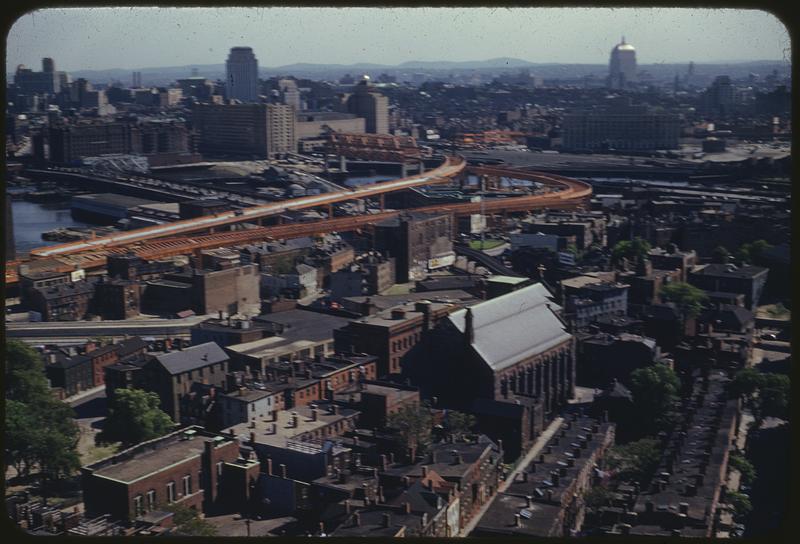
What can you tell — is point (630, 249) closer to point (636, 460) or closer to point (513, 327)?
point (513, 327)

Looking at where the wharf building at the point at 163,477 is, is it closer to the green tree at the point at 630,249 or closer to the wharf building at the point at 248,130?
the green tree at the point at 630,249

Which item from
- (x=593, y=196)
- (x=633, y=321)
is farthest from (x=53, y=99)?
(x=633, y=321)

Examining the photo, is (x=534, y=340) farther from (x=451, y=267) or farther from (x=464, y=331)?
(x=451, y=267)

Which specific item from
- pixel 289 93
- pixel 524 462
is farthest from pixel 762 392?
pixel 289 93

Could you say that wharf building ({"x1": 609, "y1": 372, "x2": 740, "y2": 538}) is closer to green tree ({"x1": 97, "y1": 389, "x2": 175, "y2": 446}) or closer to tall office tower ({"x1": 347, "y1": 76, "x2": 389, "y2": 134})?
green tree ({"x1": 97, "y1": 389, "x2": 175, "y2": 446})

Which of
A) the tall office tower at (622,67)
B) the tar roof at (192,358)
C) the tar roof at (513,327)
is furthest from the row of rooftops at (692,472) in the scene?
the tall office tower at (622,67)
